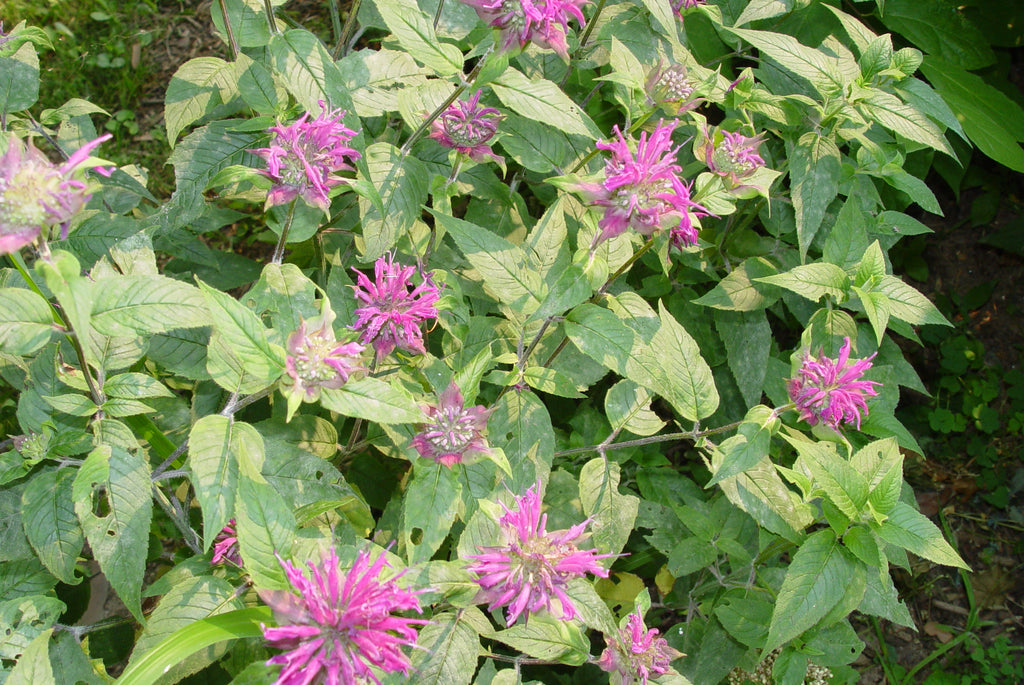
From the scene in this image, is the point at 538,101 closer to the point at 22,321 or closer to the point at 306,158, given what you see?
the point at 306,158

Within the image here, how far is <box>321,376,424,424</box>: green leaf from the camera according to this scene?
1064mm

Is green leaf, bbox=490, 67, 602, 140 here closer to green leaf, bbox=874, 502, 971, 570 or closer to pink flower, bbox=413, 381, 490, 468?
pink flower, bbox=413, 381, 490, 468

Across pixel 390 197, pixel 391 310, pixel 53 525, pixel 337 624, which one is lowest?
pixel 53 525

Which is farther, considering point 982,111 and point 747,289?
point 982,111

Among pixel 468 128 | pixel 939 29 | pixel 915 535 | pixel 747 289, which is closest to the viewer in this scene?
pixel 915 535

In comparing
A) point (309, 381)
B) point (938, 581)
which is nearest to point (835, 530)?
point (309, 381)

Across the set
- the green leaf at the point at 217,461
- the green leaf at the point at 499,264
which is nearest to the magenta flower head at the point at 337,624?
the green leaf at the point at 217,461

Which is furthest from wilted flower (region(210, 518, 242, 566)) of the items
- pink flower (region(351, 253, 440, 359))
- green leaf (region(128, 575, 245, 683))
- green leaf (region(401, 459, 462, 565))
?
pink flower (region(351, 253, 440, 359))

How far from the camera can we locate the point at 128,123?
287 centimetres

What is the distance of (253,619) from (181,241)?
1228mm

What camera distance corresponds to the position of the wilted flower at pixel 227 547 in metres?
1.33

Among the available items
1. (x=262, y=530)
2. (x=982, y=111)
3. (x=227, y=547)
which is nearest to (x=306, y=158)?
(x=262, y=530)

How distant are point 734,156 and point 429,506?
1052mm

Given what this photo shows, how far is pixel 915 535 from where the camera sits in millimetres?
1464
